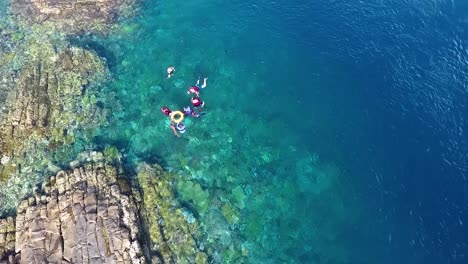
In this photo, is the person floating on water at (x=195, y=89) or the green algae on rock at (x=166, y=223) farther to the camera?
the person floating on water at (x=195, y=89)

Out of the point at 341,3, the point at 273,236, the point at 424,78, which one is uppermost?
the point at 341,3

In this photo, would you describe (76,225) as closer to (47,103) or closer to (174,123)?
(174,123)

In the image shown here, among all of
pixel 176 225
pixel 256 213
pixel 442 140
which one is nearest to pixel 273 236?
pixel 256 213

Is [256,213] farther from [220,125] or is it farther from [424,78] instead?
[424,78]

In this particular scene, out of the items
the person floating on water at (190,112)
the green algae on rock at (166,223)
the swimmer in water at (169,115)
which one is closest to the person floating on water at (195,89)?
the person floating on water at (190,112)

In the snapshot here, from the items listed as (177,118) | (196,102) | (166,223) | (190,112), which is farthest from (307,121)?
(166,223)

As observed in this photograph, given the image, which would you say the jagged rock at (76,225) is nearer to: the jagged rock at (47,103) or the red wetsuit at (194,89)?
the jagged rock at (47,103)
